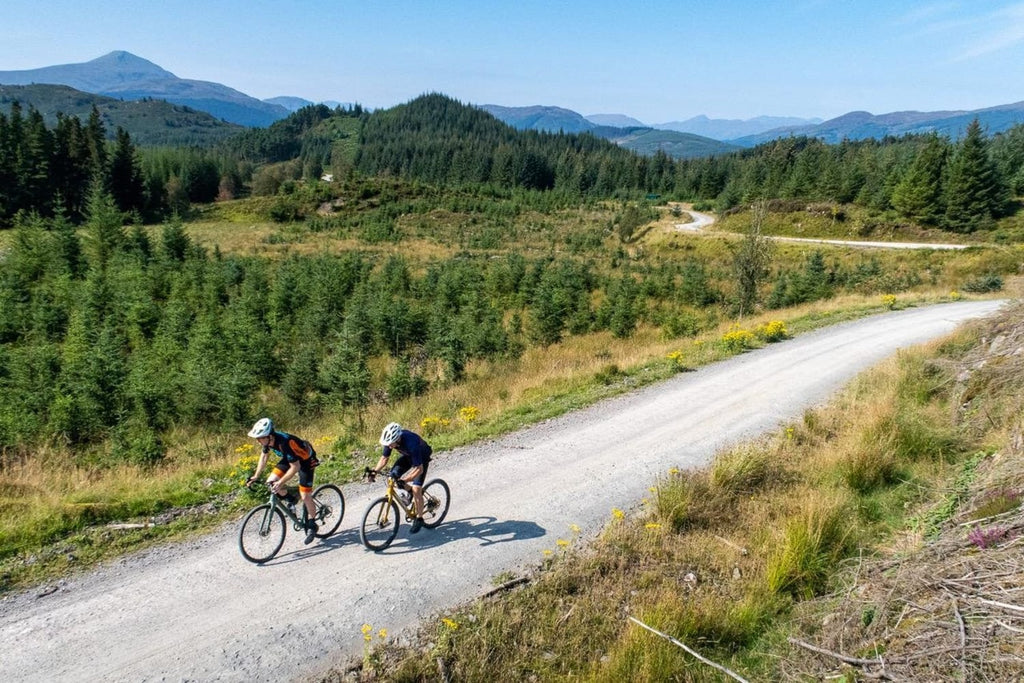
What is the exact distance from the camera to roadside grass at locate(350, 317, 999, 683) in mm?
5535

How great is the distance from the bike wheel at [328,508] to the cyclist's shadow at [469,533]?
987mm

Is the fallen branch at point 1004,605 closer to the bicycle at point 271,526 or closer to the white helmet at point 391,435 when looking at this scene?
the white helmet at point 391,435

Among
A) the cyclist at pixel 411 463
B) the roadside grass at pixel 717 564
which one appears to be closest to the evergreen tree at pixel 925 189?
the roadside grass at pixel 717 564

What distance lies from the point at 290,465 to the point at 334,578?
1708 mm

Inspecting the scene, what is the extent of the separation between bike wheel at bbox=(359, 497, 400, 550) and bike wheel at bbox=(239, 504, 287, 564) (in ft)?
3.79

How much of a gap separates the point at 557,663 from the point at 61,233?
43777 millimetres

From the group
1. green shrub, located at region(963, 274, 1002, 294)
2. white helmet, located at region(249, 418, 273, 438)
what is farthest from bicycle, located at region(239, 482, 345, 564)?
green shrub, located at region(963, 274, 1002, 294)

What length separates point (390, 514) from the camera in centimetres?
830

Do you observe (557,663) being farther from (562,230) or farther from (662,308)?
(562,230)

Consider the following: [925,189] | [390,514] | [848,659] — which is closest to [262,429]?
[390,514]

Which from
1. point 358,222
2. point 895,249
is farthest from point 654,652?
point 358,222

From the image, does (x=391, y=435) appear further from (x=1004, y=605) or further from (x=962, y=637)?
(x=1004, y=605)

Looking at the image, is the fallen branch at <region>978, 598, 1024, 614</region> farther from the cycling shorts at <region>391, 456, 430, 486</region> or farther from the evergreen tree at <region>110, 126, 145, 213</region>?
the evergreen tree at <region>110, 126, 145, 213</region>

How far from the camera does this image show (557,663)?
5613 mm
